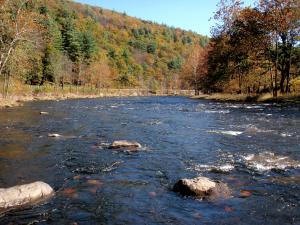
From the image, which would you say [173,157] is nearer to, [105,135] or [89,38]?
[105,135]

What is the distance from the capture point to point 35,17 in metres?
→ 37.7

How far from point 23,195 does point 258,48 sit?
45.3m

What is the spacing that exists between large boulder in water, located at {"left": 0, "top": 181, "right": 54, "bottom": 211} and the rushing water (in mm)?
313

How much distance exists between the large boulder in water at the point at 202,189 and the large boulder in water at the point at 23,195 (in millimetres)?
3318

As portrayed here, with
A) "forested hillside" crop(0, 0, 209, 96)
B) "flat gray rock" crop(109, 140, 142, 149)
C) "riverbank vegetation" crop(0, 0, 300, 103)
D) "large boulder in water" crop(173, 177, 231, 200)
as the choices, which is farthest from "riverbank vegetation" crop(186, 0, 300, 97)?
"large boulder in water" crop(173, 177, 231, 200)

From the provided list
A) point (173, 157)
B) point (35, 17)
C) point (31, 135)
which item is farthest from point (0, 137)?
point (35, 17)

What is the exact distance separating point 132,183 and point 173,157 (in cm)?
347

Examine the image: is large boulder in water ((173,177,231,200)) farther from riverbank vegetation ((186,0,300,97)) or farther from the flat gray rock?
riverbank vegetation ((186,0,300,97))

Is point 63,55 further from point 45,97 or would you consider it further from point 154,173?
point 154,173

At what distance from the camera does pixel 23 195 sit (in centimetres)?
886

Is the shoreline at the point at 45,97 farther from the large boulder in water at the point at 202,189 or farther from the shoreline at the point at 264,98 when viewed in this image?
the large boulder in water at the point at 202,189

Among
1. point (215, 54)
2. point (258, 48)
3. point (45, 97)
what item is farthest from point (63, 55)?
point (258, 48)

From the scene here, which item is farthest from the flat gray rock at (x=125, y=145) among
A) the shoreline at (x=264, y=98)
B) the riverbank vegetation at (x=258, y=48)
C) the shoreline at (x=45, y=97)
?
the riverbank vegetation at (x=258, y=48)

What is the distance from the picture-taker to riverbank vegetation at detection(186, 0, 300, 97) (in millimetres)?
44406
